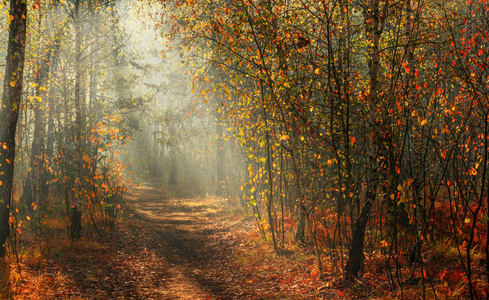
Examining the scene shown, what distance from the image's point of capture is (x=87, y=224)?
33.5 ft

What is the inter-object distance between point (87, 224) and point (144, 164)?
2367 centimetres

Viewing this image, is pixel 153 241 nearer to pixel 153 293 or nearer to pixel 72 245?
pixel 72 245

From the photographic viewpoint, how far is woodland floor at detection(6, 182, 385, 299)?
232 inches

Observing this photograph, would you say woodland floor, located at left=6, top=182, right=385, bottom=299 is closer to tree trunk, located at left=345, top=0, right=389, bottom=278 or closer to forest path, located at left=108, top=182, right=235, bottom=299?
forest path, located at left=108, top=182, right=235, bottom=299

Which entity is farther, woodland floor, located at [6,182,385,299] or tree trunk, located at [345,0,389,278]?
woodland floor, located at [6,182,385,299]

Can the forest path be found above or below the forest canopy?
below

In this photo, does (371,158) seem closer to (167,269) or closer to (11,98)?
(167,269)

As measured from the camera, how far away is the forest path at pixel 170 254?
6.39m

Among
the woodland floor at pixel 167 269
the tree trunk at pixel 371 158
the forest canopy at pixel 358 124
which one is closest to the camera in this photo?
the forest canopy at pixel 358 124

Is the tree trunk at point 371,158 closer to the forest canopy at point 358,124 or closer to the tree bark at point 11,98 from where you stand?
the forest canopy at point 358,124

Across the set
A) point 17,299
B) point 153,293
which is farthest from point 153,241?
point 17,299

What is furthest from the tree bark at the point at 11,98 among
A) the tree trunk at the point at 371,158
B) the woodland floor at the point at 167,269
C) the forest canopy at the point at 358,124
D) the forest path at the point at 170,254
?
the tree trunk at the point at 371,158

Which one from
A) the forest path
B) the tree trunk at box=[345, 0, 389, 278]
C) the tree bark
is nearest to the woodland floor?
the forest path

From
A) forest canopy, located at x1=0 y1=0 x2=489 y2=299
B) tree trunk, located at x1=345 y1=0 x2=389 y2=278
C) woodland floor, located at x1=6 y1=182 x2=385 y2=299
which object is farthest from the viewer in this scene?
woodland floor, located at x1=6 y1=182 x2=385 y2=299
